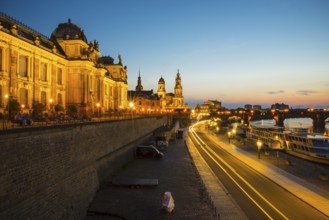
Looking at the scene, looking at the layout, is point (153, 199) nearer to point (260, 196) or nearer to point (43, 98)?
point (260, 196)

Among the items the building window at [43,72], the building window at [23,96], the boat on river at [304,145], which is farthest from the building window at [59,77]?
the boat on river at [304,145]

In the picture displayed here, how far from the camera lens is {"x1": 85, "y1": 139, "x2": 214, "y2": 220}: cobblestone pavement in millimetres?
20922

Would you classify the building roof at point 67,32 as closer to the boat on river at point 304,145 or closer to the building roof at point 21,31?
the building roof at point 21,31

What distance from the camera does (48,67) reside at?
46281mm

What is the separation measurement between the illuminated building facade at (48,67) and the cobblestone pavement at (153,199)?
61.4 feet

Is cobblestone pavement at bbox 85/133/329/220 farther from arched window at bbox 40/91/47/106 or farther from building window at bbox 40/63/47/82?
building window at bbox 40/63/47/82

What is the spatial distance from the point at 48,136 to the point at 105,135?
13.4 meters

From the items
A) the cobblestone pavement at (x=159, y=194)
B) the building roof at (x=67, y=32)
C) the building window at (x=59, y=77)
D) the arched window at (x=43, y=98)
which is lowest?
the cobblestone pavement at (x=159, y=194)

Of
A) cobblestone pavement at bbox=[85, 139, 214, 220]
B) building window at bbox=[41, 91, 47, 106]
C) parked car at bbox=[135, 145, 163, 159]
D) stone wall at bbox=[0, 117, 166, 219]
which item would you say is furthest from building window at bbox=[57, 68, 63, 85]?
stone wall at bbox=[0, 117, 166, 219]

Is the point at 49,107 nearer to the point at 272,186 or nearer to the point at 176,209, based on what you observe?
Result: the point at 176,209

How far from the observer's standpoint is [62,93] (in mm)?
51875

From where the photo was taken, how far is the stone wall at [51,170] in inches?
538

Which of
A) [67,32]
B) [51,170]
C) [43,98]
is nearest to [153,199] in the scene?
[51,170]

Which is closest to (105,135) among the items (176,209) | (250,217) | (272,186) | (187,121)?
(176,209)
